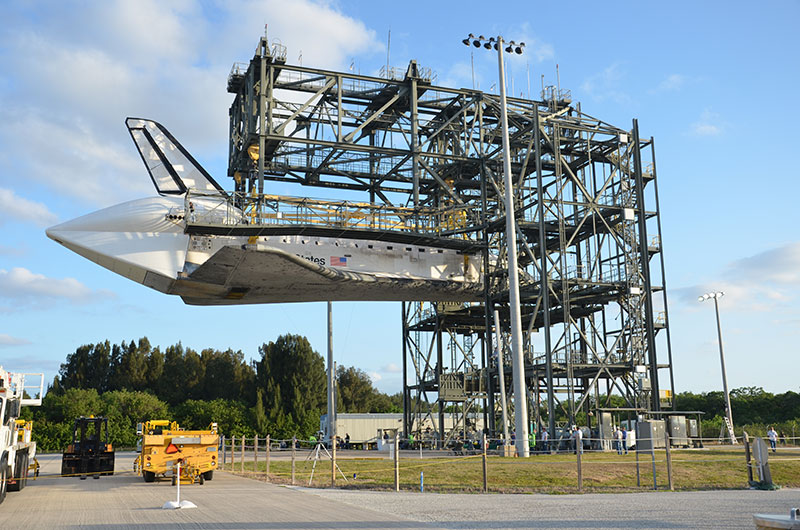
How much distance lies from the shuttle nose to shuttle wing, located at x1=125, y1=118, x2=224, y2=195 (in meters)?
4.32

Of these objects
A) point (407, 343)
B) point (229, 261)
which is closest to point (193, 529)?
point (229, 261)

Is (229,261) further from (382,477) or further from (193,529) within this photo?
(193,529)

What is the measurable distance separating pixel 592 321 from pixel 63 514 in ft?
120

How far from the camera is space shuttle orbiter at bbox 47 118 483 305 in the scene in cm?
3612

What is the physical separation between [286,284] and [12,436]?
73.5ft

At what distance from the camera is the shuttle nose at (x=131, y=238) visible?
36.0 m

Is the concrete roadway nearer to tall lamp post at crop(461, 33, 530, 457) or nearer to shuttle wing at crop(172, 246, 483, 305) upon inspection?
tall lamp post at crop(461, 33, 530, 457)

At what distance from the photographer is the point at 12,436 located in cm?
1802

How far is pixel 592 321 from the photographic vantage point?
1793 inches

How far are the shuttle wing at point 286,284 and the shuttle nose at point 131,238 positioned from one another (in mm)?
1560

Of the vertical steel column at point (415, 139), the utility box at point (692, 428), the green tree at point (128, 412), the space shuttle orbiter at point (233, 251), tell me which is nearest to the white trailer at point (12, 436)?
the space shuttle orbiter at point (233, 251)

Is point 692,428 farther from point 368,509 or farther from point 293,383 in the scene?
point 293,383

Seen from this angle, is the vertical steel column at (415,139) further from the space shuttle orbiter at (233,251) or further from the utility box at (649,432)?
the utility box at (649,432)

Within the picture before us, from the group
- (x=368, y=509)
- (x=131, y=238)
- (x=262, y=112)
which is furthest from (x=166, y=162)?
(x=368, y=509)
